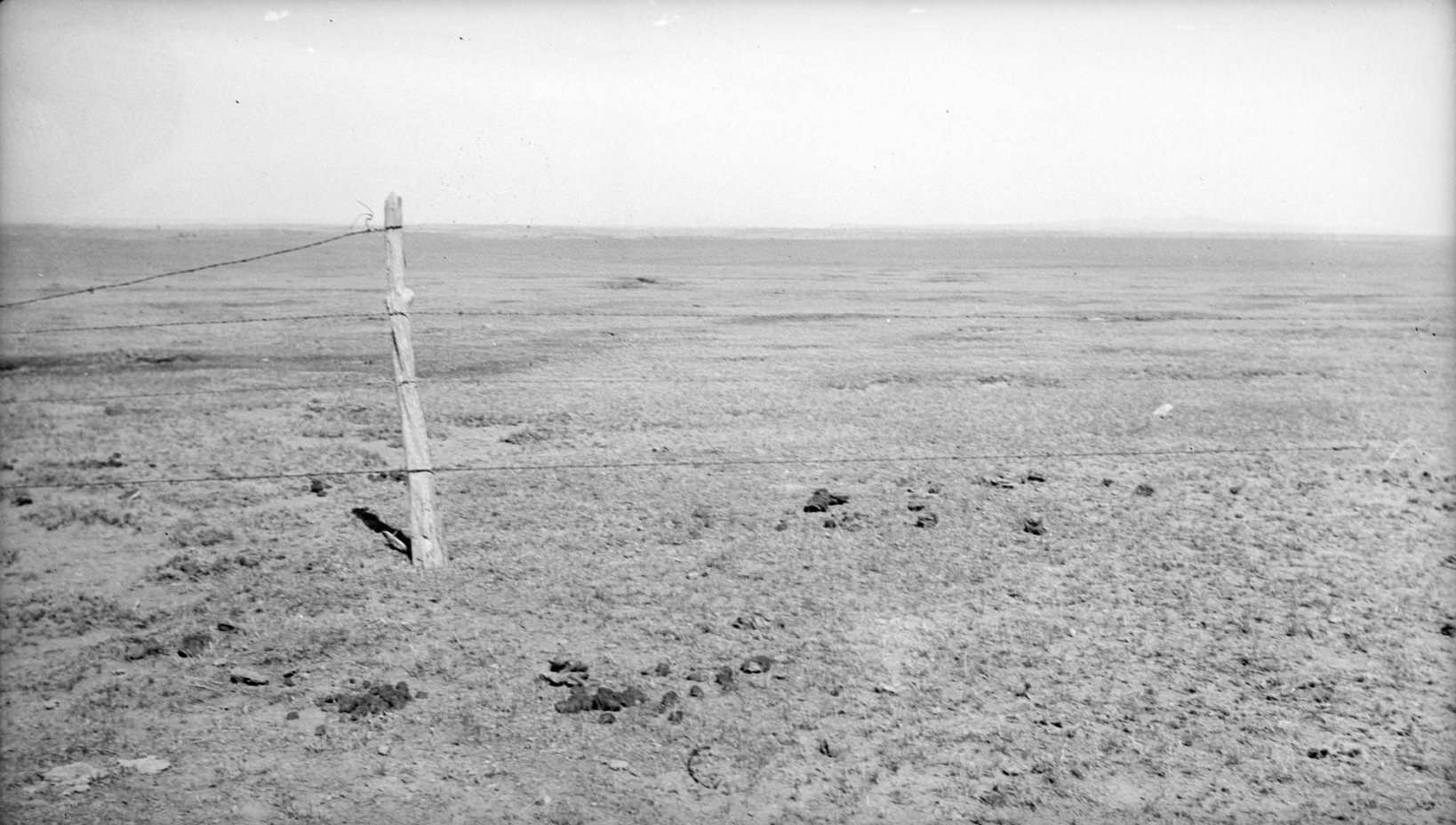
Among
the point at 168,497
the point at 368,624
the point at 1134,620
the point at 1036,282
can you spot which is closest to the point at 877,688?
the point at 1134,620

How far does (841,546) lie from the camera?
7199 millimetres

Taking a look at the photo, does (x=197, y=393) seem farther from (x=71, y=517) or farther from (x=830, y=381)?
(x=830, y=381)

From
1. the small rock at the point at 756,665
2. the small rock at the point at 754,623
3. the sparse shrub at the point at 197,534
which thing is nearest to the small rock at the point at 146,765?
the small rock at the point at 756,665

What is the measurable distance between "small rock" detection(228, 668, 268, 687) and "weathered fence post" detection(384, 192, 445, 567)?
160 cm

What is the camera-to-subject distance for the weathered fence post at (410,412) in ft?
20.9

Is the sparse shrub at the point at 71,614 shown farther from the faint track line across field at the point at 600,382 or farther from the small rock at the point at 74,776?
the small rock at the point at 74,776

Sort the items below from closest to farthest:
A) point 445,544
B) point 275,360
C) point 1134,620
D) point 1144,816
A: point 1144,816
point 1134,620
point 445,544
point 275,360

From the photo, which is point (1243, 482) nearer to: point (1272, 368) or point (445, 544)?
point (445, 544)

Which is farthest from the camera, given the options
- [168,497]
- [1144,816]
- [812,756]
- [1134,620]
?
[168,497]

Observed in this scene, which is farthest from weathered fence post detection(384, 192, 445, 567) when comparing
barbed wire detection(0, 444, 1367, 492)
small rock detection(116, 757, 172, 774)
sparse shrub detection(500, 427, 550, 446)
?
sparse shrub detection(500, 427, 550, 446)

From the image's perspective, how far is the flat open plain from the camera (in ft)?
14.2

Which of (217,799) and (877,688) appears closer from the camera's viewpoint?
(217,799)

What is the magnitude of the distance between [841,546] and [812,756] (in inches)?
111

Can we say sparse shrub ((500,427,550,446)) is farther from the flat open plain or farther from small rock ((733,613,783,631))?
small rock ((733,613,783,631))
